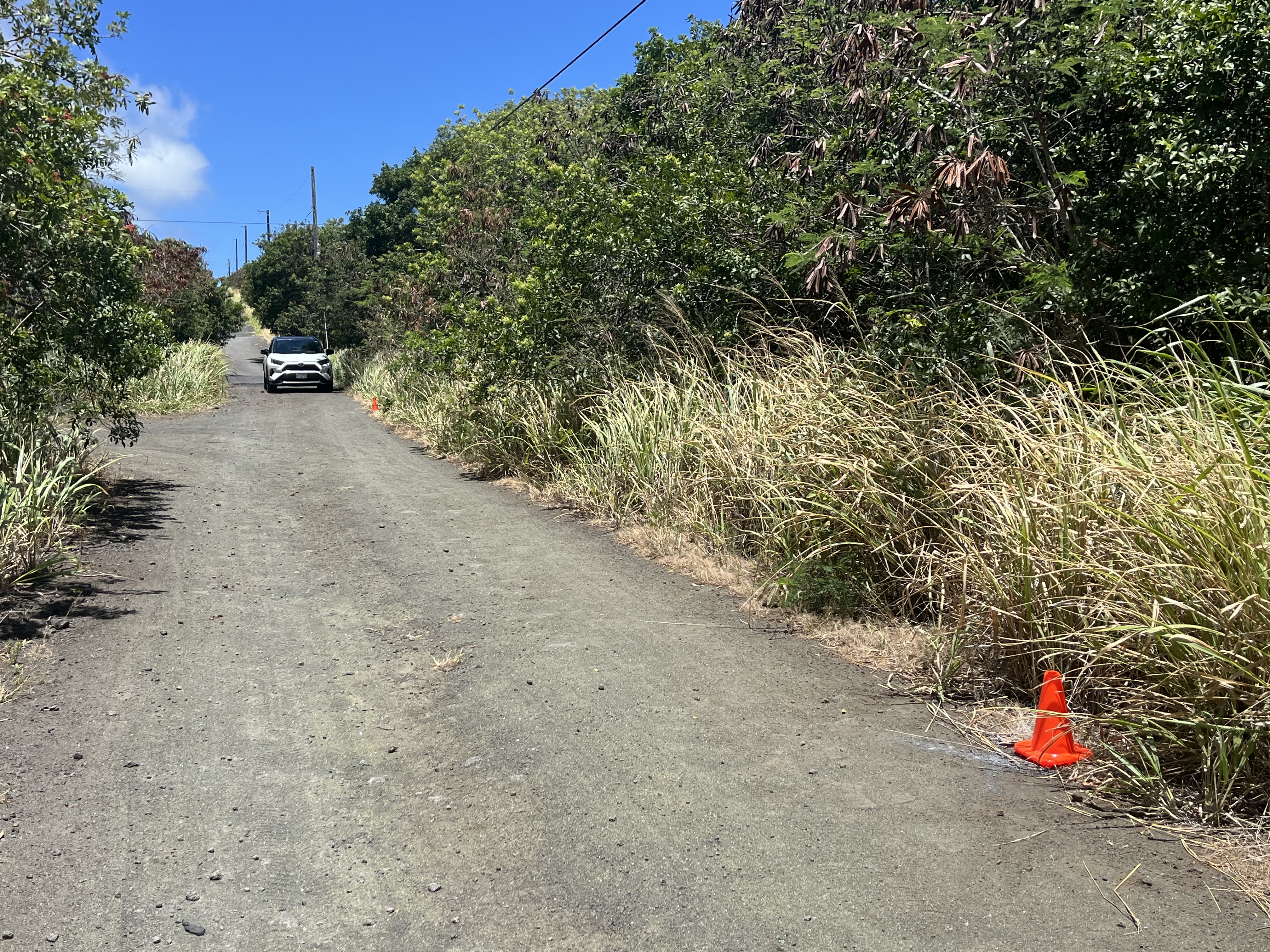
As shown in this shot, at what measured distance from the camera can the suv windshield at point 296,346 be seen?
31953 mm

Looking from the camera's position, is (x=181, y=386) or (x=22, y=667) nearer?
(x=22, y=667)

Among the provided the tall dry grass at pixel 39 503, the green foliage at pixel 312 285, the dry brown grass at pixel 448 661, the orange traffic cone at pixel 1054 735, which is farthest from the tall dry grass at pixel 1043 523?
the green foliage at pixel 312 285

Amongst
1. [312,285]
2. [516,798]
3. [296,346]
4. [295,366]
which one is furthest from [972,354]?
[312,285]

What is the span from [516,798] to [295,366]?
97.9 ft

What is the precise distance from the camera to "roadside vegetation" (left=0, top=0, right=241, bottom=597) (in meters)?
7.02

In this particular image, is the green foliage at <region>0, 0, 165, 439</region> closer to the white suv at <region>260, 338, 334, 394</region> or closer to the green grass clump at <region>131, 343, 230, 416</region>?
the green grass clump at <region>131, 343, 230, 416</region>

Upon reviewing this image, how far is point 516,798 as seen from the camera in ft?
12.5

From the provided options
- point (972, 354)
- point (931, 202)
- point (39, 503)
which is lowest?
point (39, 503)

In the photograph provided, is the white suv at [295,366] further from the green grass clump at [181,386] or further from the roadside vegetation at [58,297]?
the roadside vegetation at [58,297]

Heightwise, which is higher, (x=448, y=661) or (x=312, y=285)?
(x=312, y=285)

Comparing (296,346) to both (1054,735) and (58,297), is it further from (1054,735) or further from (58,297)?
(1054,735)

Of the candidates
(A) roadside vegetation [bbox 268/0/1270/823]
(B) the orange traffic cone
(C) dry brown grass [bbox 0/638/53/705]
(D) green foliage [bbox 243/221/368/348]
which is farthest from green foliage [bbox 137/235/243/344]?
(B) the orange traffic cone

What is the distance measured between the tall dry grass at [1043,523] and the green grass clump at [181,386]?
15450mm

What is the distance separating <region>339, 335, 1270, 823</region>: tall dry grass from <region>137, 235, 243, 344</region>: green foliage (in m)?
12.7
